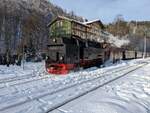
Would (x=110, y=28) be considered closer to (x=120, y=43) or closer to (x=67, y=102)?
(x=120, y=43)

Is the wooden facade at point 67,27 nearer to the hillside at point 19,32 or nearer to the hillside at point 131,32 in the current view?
the hillside at point 19,32

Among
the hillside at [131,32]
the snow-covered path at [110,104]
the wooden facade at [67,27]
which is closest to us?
the snow-covered path at [110,104]

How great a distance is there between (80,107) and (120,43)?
9700 cm

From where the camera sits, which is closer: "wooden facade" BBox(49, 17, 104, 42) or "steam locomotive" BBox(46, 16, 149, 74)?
"steam locomotive" BBox(46, 16, 149, 74)

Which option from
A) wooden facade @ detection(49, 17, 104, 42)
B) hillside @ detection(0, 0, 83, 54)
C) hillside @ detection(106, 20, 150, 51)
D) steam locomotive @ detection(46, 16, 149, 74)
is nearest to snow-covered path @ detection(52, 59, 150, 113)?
steam locomotive @ detection(46, 16, 149, 74)

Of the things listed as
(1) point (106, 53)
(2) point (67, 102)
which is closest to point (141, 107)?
(2) point (67, 102)

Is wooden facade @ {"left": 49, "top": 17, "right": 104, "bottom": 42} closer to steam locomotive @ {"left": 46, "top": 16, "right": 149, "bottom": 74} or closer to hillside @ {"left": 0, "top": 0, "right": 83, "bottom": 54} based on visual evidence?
hillside @ {"left": 0, "top": 0, "right": 83, "bottom": 54}

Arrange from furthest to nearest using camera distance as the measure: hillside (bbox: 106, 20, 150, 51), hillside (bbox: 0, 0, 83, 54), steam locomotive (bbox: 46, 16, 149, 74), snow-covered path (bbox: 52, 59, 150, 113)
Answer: hillside (bbox: 106, 20, 150, 51), hillside (bbox: 0, 0, 83, 54), steam locomotive (bbox: 46, 16, 149, 74), snow-covered path (bbox: 52, 59, 150, 113)

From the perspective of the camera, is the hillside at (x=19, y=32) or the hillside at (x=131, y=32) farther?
the hillside at (x=131, y=32)

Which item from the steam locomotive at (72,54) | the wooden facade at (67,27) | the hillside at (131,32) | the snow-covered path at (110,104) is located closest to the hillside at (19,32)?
the wooden facade at (67,27)

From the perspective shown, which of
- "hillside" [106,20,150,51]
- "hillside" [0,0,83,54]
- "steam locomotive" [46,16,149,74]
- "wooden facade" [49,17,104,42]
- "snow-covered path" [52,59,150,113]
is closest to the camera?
"snow-covered path" [52,59,150,113]

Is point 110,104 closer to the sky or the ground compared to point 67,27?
closer to the ground

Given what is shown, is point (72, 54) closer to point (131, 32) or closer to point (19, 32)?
point (19, 32)

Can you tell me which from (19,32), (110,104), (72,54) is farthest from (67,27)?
(110,104)
